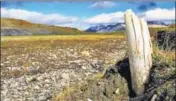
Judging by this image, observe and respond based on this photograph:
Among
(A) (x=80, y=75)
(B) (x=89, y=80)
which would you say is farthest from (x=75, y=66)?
(B) (x=89, y=80)

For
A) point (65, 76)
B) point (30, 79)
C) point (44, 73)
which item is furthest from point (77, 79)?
point (44, 73)

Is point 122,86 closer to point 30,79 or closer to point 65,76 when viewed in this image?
point 65,76

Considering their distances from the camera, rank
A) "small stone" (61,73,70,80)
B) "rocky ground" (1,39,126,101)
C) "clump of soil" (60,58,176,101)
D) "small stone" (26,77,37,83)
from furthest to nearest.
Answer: "small stone" (26,77,37,83), "small stone" (61,73,70,80), "rocky ground" (1,39,126,101), "clump of soil" (60,58,176,101)

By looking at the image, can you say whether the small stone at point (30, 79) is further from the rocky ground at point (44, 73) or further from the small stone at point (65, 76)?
the small stone at point (65, 76)

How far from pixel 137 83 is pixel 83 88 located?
5.36 ft

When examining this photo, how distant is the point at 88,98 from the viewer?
1312 centimetres

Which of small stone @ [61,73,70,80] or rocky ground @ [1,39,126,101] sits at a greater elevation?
small stone @ [61,73,70,80]

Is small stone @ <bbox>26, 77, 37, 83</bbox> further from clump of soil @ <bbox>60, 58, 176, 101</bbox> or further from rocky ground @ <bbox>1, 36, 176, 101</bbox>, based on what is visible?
clump of soil @ <bbox>60, 58, 176, 101</bbox>

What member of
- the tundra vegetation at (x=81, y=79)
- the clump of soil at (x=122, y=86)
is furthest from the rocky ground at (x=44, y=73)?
the clump of soil at (x=122, y=86)

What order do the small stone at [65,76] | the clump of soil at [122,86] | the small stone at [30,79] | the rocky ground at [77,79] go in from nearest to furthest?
the clump of soil at [122,86] → the rocky ground at [77,79] → the small stone at [65,76] → the small stone at [30,79]

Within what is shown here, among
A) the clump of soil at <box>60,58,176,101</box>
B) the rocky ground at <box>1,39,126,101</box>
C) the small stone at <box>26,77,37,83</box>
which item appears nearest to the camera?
the clump of soil at <box>60,58,176,101</box>

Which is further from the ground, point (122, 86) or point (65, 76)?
point (122, 86)

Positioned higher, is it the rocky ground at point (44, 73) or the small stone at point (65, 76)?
the small stone at point (65, 76)

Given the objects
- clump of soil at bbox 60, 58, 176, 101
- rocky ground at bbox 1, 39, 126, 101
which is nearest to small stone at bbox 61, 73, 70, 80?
rocky ground at bbox 1, 39, 126, 101
